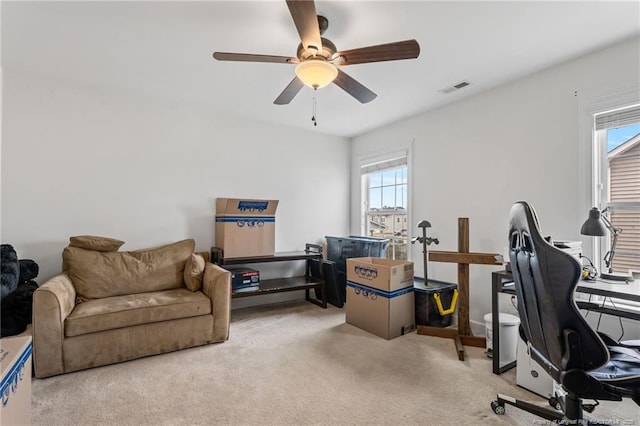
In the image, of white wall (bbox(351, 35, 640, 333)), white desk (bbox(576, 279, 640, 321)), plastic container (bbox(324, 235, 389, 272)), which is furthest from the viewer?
plastic container (bbox(324, 235, 389, 272))

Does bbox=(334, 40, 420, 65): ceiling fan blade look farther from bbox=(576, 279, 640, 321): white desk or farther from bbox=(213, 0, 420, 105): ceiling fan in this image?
bbox=(576, 279, 640, 321): white desk

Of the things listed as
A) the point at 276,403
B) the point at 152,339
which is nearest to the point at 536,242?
the point at 276,403

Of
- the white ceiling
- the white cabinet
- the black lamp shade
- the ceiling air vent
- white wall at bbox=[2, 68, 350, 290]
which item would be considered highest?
the white ceiling

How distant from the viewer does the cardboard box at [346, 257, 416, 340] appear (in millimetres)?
2865

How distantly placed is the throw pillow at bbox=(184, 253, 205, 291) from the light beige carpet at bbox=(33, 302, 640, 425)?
60 centimetres

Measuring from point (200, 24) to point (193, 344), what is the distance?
247cm

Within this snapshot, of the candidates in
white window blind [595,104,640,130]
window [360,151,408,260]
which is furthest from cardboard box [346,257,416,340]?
white window blind [595,104,640,130]

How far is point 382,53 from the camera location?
1.82 m

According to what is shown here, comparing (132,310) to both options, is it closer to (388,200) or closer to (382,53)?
(382,53)

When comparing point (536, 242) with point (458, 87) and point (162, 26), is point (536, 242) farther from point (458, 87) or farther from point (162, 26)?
point (162, 26)

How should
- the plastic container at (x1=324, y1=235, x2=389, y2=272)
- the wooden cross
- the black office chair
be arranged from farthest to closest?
the plastic container at (x1=324, y1=235, x2=389, y2=272)
the wooden cross
the black office chair

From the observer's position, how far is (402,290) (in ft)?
9.76

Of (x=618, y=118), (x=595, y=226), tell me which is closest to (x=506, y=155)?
(x=618, y=118)

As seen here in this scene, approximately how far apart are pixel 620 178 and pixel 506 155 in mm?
837
